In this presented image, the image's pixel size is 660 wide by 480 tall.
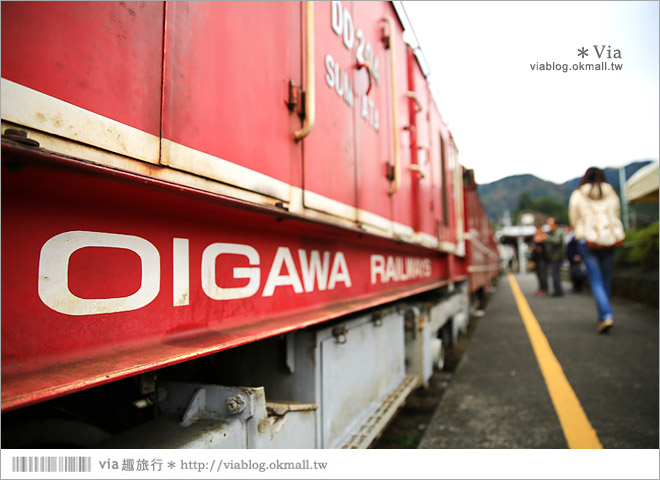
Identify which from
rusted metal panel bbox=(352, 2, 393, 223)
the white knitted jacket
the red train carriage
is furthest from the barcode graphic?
the white knitted jacket

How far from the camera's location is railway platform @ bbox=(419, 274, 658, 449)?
225 centimetres

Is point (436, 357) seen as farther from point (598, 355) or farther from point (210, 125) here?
point (210, 125)

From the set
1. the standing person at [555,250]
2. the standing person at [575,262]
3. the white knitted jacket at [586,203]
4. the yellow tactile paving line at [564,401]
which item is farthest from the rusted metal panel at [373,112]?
the standing person at [575,262]

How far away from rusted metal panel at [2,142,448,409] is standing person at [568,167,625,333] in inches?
158

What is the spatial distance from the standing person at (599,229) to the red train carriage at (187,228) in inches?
120

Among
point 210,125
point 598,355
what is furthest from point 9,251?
point 598,355

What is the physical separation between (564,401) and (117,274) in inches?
115

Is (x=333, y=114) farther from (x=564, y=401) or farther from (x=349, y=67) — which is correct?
(x=564, y=401)

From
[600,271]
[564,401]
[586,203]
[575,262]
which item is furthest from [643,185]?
[575,262]

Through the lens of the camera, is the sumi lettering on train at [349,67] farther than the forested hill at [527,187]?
Yes

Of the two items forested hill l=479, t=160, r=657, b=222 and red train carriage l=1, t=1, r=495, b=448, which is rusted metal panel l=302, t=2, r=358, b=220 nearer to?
red train carriage l=1, t=1, r=495, b=448

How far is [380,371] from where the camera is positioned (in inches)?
94.5

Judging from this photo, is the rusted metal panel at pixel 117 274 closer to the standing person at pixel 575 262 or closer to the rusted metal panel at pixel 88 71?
the rusted metal panel at pixel 88 71

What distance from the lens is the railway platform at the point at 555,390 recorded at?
2254mm
